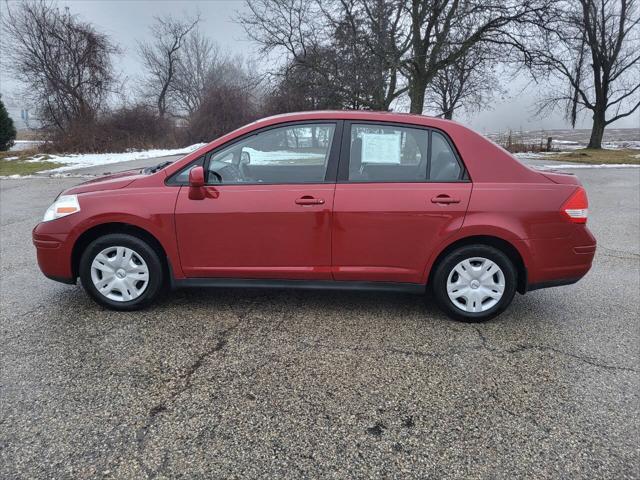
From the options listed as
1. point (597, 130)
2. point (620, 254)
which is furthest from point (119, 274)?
point (597, 130)

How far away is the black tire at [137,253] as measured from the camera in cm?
354

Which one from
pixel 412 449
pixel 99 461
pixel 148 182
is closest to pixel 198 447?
pixel 99 461

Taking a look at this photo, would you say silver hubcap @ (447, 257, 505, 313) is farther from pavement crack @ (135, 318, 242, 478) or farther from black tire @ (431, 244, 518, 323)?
pavement crack @ (135, 318, 242, 478)

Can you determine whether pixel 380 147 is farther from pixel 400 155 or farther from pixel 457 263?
pixel 457 263

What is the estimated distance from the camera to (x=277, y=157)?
11.8 ft

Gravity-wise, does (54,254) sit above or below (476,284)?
above

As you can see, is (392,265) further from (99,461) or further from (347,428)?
(99,461)

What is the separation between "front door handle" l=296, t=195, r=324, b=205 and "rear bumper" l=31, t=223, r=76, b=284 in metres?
1.91

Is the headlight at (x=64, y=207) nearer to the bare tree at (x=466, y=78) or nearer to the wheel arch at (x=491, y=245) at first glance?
the wheel arch at (x=491, y=245)

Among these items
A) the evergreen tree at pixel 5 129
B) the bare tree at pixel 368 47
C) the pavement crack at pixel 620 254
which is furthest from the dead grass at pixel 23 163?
the pavement crack at pixel 620 254

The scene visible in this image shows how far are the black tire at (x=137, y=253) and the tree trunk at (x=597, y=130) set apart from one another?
3258 centimetres

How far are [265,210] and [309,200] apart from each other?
348 millimetres

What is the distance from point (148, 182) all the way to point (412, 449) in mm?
2745

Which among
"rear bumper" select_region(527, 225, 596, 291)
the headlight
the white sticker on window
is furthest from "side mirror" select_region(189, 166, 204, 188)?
"rear bumper" select_region(527, 225, 596, 291)
